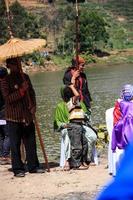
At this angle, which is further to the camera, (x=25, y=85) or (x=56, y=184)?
(x=25, y=85)

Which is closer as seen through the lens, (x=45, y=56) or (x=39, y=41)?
(x=39, y=41)

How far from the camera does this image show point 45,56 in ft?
199

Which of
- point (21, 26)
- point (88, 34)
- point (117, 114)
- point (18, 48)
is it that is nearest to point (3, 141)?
point (18, 48)

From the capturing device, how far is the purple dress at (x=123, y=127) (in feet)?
20.7

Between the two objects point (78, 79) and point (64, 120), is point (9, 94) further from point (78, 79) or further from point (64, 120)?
point (78, 79)

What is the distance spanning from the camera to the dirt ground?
5910 mm

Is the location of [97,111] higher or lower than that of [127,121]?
lower

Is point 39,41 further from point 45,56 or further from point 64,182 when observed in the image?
point 45,56

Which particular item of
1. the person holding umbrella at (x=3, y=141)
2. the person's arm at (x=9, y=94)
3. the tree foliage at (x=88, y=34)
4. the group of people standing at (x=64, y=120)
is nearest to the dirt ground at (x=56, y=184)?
the group of people standing at (x=64, y=120)

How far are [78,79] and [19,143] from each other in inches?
54.7

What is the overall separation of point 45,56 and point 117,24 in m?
26.7

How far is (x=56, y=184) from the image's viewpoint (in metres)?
6.44

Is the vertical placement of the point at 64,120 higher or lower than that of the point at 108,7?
higher

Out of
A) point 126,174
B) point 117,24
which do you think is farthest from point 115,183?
point 117,24
